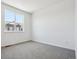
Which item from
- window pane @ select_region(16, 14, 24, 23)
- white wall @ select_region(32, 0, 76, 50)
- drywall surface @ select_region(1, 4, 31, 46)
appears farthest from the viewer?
window pane @ select_region(16, 14, 24, 23)

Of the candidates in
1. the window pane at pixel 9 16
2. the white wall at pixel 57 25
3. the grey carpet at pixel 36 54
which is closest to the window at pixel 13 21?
the window pane at pixel 9 16

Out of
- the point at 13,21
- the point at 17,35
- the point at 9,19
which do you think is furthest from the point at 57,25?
the point at 9,19

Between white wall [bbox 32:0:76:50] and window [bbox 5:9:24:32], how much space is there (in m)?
1.23

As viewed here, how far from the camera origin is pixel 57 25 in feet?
14.4

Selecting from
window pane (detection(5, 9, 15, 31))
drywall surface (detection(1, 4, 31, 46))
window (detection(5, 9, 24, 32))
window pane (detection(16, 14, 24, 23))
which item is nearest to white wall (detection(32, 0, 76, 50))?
drywall surface (detection(1, 4, 31, 46))

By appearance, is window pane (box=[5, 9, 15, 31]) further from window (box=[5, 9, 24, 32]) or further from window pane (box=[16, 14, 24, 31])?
window pane (box=[16, 14, 24, 31])

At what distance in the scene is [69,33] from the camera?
12.3ft

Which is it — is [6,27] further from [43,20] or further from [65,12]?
[65,12]

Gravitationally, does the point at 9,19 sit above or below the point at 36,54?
above

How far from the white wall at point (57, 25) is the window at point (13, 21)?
1.23 metres

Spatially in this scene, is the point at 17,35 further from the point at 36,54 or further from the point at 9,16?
the point at 36,54

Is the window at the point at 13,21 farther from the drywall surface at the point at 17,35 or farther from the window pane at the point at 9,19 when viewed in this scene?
the drywall surface at the point at 17,35

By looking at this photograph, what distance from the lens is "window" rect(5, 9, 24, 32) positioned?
4554mm

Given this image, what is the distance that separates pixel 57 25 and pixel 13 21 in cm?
295
